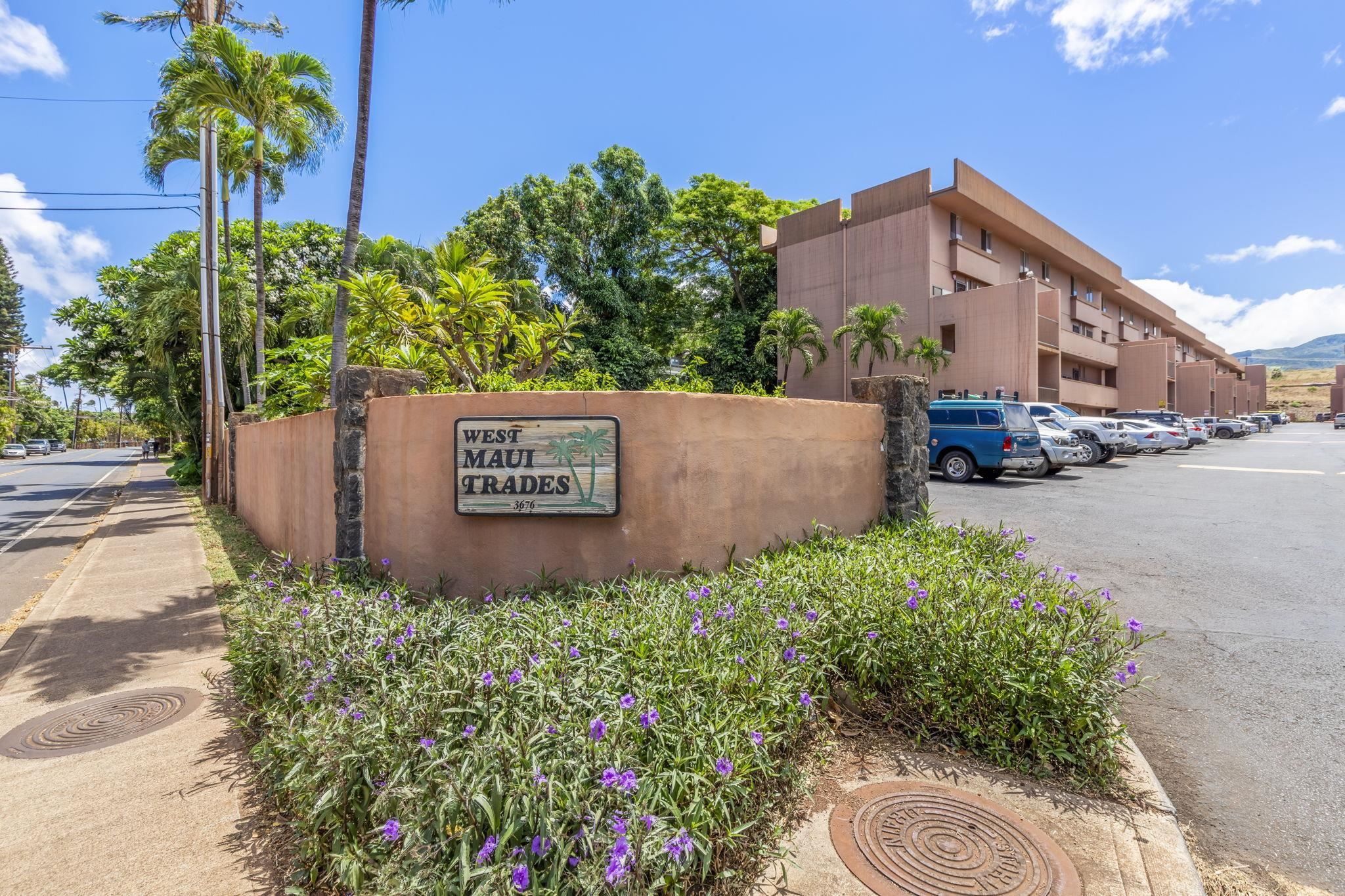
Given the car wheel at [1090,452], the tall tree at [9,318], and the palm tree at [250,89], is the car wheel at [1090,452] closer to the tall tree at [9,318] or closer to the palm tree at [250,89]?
the palm tree at [250,89]

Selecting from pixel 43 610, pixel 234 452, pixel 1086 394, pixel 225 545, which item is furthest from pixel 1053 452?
pixel 1086 394

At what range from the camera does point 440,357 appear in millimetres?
7668

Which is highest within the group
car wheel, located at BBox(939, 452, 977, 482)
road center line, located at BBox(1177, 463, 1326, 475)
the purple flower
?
car wheel, located at BBox(939, 452, 977, 482)

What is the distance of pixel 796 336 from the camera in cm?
2416

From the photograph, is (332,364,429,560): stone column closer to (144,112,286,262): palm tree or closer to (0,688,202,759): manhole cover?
(0,688,202,759): manhole cover

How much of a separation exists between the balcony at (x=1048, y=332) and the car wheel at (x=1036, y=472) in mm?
10690

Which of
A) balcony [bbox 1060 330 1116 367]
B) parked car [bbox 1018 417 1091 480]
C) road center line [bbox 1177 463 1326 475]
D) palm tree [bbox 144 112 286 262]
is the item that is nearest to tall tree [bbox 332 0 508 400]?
palm tree [bbox 144 112 286 262]

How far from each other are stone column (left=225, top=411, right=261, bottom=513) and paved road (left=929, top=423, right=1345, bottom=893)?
12.7 meters

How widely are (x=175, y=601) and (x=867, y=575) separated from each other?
704 cm

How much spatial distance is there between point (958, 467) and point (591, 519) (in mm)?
11255

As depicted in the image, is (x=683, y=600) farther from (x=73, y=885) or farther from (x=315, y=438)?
(x=315, y=438)

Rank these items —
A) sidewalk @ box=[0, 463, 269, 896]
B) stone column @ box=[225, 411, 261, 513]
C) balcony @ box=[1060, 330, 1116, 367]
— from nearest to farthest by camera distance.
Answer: sidewalk @ box=[0, 463, 269, 896], stone column @ box=[225, 411, 261, 513], balcony @ box=[1060, 330, 1116, 367]

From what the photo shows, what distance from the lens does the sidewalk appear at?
8.30ft

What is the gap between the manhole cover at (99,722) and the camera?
3.61 m
